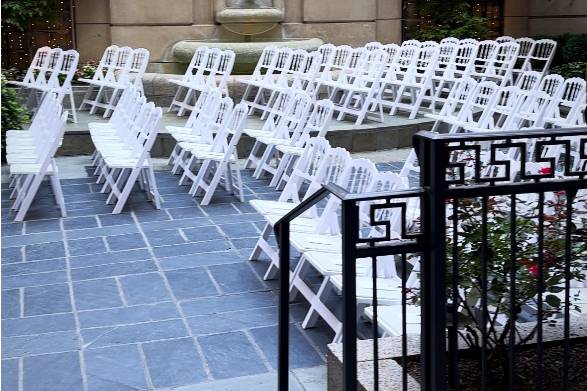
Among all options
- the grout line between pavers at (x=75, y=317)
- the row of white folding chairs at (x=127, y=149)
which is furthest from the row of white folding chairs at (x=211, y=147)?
the grout line between pavers at (x=75, y=317)

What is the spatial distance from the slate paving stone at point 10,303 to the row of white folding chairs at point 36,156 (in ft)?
6.04

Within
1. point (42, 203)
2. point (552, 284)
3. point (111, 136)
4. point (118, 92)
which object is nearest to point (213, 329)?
point (552, 284)

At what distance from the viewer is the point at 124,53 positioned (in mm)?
13562

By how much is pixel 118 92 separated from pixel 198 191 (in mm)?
4540

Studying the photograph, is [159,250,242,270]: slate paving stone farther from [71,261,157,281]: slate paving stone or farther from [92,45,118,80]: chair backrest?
[92,45,118,80]: chair backrest

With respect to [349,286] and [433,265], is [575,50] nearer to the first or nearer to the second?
[433,265]

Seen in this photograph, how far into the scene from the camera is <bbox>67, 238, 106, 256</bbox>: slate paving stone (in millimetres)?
6873

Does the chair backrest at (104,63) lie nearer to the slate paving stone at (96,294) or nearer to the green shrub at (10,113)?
the green shrub at (10,113)

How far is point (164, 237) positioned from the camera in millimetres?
7258

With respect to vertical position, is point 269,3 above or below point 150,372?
above

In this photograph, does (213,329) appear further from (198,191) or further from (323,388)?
(198,191)

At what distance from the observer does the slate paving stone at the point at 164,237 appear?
7113 millimetres

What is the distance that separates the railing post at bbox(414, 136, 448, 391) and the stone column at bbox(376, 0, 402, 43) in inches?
575

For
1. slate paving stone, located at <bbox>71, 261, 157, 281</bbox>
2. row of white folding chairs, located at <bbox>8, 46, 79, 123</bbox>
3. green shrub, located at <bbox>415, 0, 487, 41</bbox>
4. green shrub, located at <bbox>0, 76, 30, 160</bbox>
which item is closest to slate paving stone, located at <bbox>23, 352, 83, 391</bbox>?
slate paving stone, located at <bbox>71, 261, 157, 281</bbox>
